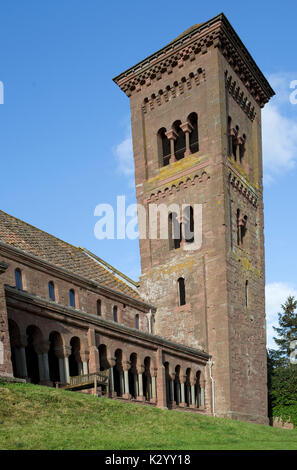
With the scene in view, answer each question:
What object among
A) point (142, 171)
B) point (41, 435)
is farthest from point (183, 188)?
point (41, 435)

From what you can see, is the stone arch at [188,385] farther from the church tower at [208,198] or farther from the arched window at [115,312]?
the arched window at [115,312]

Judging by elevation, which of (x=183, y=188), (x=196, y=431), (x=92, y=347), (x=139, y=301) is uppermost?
(x=183, y=188)

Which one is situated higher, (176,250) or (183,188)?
(183,188)

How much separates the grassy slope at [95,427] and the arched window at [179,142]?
79.7 feet

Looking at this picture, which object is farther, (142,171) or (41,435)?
(142,171)

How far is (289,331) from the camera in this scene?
5081 cm

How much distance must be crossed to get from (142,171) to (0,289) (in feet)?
72.3

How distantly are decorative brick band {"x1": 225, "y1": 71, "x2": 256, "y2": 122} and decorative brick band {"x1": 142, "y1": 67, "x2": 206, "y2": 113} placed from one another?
1.91 m

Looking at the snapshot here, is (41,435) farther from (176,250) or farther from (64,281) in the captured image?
(176,250)

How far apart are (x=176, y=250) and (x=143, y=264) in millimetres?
2867

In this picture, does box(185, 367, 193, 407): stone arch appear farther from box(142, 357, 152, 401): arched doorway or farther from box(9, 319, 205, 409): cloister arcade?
box(142, 357, 152, 401): arched doorway

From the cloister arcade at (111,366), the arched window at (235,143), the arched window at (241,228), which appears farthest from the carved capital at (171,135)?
the cloister arcade at (111,366)
